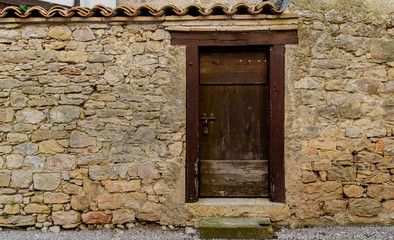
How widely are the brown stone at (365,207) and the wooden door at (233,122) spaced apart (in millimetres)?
1083

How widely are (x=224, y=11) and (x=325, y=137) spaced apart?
2054mm

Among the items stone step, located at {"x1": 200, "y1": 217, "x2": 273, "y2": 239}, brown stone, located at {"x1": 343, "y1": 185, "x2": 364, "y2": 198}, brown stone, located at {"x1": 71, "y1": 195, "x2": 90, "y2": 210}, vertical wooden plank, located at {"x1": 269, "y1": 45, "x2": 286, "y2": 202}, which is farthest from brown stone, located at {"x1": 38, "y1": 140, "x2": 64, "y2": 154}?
brown stone, located at {"x1": 343, "y1": 185, "x2": 364, "y2": 198}

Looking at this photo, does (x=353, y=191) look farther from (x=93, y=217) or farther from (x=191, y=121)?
(x=93, y=217)

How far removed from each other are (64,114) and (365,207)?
13.2 ft

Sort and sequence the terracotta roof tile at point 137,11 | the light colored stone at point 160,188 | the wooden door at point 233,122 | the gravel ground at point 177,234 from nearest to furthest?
the gravel ground at point 177,234 → the terracotta roof tile at point 137,11 → the light colored stone at point 160,188 → the wooden door at point 233,122

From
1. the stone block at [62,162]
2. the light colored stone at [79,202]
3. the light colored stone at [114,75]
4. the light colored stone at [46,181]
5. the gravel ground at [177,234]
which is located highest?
the light colored stone at [114,75]

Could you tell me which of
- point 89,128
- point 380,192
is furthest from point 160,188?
point 380,192

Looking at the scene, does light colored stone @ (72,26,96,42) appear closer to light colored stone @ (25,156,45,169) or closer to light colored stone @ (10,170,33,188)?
light colored stone @ (25,156,45,169)

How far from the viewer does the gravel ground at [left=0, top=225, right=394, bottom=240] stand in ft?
9.90

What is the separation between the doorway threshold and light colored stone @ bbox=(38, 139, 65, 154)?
5.90 ft

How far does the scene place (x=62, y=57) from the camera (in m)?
3.29

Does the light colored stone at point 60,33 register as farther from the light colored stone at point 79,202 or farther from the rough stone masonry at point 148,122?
the light colored stone at point 79,202

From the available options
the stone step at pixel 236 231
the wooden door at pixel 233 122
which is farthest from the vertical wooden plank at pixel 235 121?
the stone step at pixel 236 231

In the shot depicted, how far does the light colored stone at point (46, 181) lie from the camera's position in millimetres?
3254
